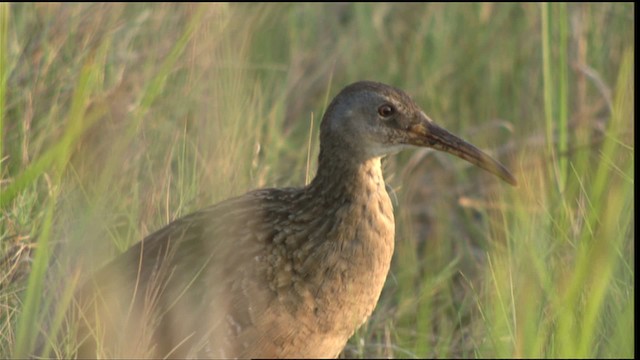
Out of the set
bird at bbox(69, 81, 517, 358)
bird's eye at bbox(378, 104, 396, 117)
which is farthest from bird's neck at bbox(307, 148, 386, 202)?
bird's eye at bbox(378, 104, 396, 117)

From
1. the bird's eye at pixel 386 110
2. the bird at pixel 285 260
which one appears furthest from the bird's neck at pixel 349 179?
the bird's eye at pixel 386 110

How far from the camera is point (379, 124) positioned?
14.8 ft

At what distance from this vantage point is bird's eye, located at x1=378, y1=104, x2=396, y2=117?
4.49 metres

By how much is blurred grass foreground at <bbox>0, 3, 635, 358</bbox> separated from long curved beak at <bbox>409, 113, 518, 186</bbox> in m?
0.14

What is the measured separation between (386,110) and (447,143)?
220mm

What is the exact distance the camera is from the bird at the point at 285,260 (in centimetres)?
424

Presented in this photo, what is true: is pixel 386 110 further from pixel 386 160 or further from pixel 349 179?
pixel 386 160

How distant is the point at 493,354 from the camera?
3875mm

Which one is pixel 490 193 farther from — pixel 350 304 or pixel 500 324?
pixel 500 324

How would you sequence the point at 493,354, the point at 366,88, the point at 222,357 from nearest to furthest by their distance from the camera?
1. the point at 493,354
2. the point at 222,357
3. the point at 366,88

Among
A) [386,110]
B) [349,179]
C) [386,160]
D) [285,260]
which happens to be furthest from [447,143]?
[386,160]

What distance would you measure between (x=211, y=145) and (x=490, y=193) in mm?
2035

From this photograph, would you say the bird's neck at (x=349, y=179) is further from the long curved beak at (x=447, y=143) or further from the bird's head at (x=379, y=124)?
the long curved beak at (x=447, y=143)

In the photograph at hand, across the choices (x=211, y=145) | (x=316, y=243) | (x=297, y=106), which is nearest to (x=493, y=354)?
(x=316, y=243)
